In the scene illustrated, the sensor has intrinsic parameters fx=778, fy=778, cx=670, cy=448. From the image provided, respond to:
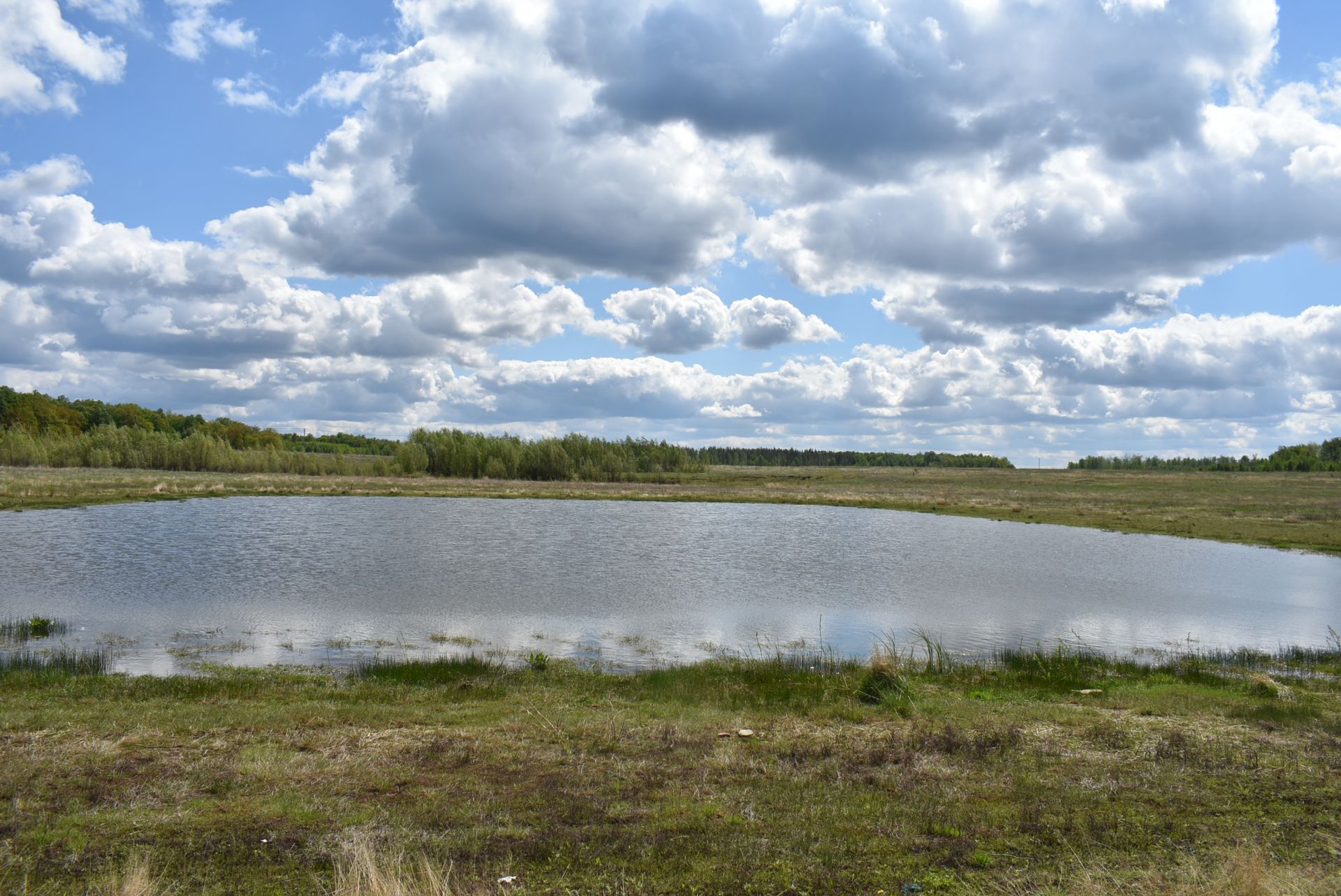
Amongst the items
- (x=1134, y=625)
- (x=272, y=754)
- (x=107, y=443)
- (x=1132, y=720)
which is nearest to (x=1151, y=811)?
(x=1132, y=720)

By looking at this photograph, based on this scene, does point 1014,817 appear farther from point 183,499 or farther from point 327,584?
point 183,499

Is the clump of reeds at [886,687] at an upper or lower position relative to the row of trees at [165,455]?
lower

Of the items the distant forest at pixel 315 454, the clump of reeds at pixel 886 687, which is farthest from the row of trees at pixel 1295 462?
the clump of reeds at pixel 886 687

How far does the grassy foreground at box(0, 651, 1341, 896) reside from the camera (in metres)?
6.14

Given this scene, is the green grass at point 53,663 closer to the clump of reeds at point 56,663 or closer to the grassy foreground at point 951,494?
the clump of reeds at point 56,663

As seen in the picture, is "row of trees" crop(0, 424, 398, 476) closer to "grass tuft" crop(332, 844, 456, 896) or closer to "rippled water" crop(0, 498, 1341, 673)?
"rippled water" crop(0, 498, 1341, 673)

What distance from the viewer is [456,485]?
89.6m

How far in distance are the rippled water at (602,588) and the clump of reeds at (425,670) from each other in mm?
1549

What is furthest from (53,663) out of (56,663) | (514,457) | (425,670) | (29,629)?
(514,457)

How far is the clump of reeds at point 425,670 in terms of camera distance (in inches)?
558

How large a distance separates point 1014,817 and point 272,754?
8092mm

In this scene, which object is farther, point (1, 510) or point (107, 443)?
point (107, 443)

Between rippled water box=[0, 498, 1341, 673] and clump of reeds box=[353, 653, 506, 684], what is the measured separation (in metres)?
1.55

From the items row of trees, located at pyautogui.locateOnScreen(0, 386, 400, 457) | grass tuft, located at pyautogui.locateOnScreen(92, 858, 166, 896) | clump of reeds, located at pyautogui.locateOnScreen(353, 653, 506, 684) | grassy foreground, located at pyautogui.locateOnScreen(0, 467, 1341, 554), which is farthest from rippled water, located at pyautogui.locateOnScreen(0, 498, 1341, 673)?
row of trees, located at pyautogui.locateOnScreen(0, 386, 400, 457)
